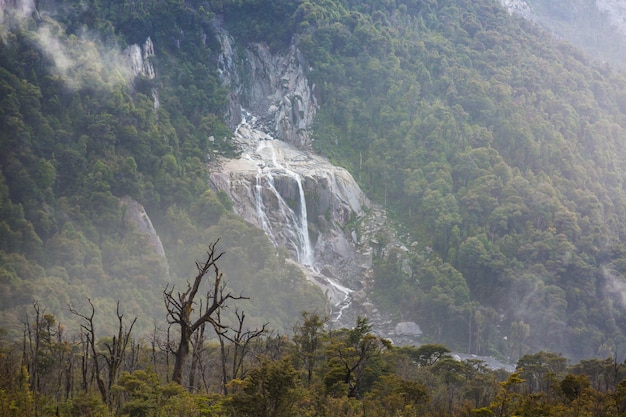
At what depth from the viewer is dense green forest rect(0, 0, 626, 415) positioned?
91.8 m

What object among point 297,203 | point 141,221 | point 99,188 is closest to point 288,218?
point 297,203

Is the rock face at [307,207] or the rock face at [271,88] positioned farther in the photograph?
the rock face at [271,88]

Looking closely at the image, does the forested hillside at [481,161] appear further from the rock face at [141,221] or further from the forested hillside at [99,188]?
the rock face at [141,221]

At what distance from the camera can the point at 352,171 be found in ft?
438

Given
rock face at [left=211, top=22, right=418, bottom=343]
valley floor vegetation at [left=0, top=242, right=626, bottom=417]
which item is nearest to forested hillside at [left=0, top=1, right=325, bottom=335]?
rock face at [left=211, top=22, right=418, bottom=343]

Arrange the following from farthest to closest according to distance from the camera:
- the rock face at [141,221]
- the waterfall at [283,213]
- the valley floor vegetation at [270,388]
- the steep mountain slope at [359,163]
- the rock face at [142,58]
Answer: the rock face at [142,58]
the waterfall at [283,213]
the rock face at [141,221]
the steep mountain slope at [359,163]
the valley floor vegetation at [270,388]

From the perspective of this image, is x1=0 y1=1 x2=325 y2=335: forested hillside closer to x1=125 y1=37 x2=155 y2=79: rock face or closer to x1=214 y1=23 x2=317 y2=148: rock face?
x1=125 y1=37 x2=155 y2=79: rock face

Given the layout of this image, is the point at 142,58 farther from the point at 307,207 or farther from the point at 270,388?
the point at 270,388

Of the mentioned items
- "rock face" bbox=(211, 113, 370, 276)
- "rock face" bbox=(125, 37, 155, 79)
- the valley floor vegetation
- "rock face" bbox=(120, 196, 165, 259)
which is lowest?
the valley floor vegetation

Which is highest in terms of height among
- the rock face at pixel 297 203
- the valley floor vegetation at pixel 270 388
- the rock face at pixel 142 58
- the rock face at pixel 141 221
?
the rock face at pixel 142 58

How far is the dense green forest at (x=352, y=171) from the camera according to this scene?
91812 mm

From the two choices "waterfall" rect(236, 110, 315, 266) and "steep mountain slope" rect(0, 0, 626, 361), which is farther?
"waterfall" rect(236, 110, 315, 266)

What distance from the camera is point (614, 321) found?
110375 mm

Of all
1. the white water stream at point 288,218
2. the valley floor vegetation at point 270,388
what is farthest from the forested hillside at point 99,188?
the valley floor vegetation at point 270,388
